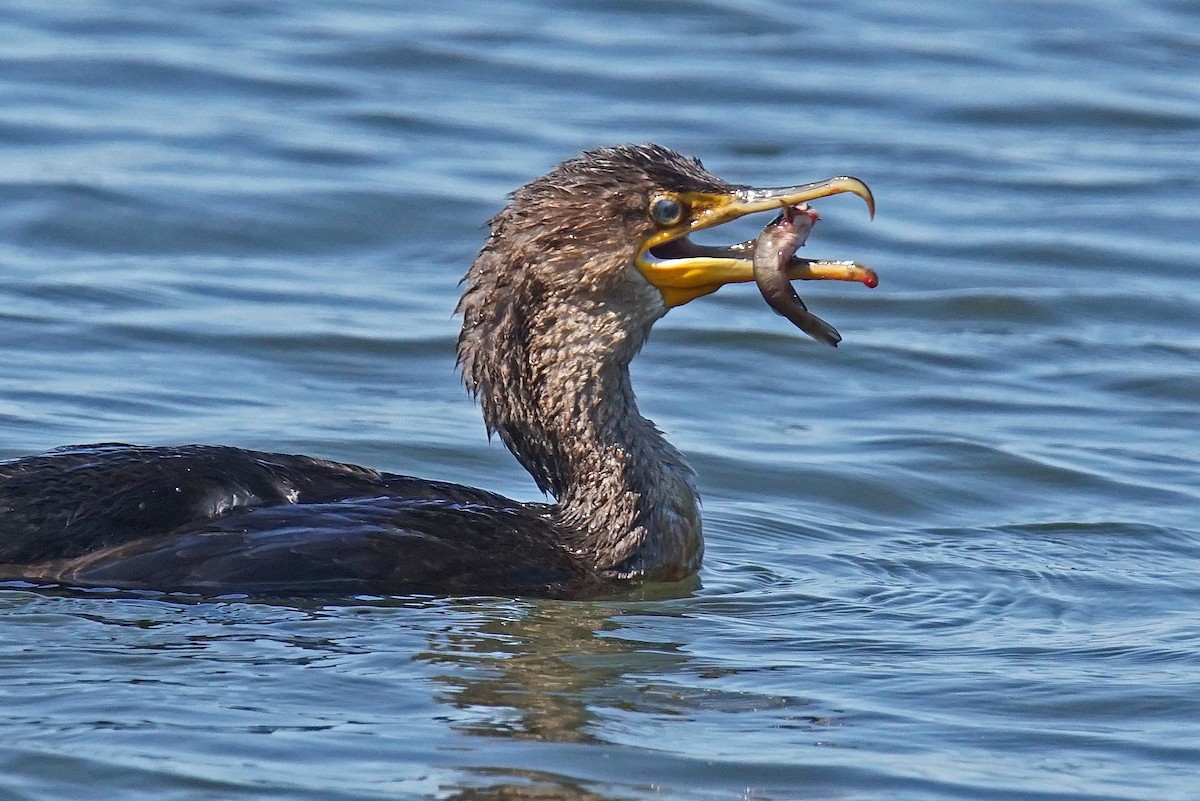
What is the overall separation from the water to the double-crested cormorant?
0.16m

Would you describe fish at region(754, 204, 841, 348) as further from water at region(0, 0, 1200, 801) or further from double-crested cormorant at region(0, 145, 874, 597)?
water at region(0, 0, 1200, 801)

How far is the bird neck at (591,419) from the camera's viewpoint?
7.96 metres

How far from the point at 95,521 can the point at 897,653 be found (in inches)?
96.8

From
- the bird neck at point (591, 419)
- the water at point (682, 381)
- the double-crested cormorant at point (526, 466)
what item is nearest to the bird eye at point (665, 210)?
the double-crested cormorant at point (526, 466)

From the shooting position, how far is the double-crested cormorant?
23.4 feet

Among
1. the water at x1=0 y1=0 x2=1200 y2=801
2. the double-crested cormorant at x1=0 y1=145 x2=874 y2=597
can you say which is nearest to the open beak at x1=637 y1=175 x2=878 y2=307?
the double-crested cormorant at x1=0 y1=145 x2=874 y2=597

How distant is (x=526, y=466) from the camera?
8406 millimetres

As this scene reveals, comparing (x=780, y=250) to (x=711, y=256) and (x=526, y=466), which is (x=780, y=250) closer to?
(x=711, y=256)

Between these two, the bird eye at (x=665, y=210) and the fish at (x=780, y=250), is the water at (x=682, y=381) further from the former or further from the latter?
the bird eye at (x=665, y=210)

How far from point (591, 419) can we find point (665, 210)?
790 mm

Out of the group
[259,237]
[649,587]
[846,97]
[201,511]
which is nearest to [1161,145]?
[846,97]

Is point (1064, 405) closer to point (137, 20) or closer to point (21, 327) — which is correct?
point (21, 327)

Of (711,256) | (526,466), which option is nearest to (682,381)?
(526,466)

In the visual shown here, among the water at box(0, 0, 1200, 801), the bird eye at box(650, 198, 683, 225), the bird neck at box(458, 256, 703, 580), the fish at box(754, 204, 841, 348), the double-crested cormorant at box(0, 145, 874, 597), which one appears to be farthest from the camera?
the bird neck at box(458, 256, 703, 580)
